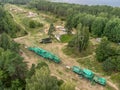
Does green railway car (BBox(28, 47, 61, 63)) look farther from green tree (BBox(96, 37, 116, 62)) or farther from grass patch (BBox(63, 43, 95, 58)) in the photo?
green tree (BBox(96, 37, 116, 62))

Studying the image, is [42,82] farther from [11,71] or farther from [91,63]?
[91,63]

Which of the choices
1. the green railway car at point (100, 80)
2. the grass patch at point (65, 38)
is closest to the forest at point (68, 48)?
the grass patch at point (65, 38)

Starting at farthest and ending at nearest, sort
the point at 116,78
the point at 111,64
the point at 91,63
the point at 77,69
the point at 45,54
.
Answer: the point at 45,54 < the point at 91,63 < the point at 77,69 < the point at 111,64 < the point at 116,78

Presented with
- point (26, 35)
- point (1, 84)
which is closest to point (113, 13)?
point (26, 35)

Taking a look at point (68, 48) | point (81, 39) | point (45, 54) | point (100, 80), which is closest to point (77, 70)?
point (100, 80)

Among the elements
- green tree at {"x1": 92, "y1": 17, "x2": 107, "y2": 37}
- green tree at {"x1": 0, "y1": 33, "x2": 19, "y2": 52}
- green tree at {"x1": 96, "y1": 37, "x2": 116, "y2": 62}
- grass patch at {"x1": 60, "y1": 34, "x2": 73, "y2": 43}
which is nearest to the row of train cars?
green tree at {"x1": 96, "y1": 37, "x2": 116, "y2": 62}

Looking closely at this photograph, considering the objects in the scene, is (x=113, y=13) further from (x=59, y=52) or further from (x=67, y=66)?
(x=67, y=66)

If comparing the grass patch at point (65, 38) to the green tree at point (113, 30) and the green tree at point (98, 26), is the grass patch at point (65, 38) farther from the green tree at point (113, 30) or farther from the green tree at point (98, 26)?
the green tree at point (113, 30)
